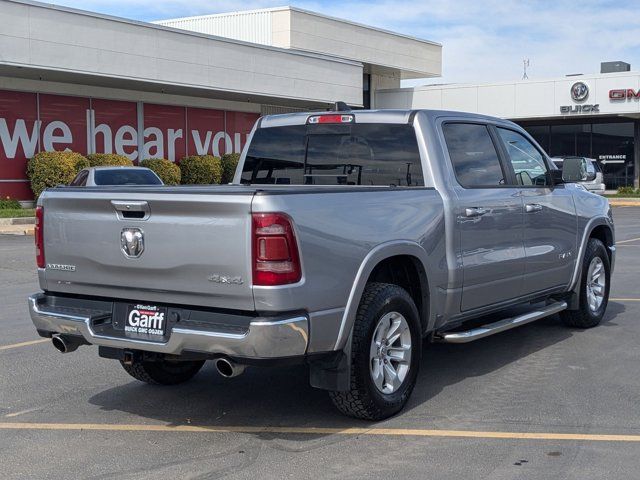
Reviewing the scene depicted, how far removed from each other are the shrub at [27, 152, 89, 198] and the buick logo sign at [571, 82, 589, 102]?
23.5 meters

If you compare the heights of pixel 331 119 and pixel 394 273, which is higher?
pixel 331 119

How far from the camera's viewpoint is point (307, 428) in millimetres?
5414

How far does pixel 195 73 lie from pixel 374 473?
26.9 meters

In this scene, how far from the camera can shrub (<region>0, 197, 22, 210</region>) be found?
25.8 m

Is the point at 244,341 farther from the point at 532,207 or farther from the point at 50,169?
the point at 50,169

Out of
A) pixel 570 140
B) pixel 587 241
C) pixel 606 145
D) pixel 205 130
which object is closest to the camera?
pixel 587 241

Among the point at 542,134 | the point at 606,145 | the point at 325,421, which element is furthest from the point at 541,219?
the point at 542,134

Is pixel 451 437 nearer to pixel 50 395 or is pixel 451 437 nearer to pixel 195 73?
pixel 50 395

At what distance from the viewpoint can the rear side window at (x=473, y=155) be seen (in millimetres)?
6602

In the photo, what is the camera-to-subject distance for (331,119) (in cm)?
682

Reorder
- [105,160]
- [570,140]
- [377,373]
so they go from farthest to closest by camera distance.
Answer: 1. [570,140]
2. [105,160]
3. [377,373]

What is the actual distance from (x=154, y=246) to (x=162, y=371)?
5.37ft

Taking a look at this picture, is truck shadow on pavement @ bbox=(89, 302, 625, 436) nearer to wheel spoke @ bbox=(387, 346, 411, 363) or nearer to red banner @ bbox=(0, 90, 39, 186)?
wheel spoke @ bbox=(387, 346, 411, 363)

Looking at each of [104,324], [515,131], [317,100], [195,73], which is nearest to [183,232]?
[104,324]
